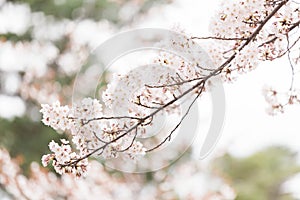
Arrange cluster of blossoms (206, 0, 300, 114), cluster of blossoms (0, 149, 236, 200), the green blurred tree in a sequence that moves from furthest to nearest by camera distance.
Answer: the green blurred tree < cluster of blossoms (0, 149, 236, 200) < cluster of blossoms (206, 0, 300, 114)

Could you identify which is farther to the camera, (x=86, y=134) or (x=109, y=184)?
(x=109, y=184)

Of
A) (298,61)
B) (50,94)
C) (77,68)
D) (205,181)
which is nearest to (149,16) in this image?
(77,68)

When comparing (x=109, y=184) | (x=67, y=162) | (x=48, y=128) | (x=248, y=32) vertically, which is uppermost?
(x=48, y=128)

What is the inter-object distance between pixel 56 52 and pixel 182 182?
1752mm

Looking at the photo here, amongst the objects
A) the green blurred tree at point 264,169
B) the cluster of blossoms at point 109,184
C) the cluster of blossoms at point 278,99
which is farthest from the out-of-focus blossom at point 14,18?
the cluster of blossoms at point 278,99

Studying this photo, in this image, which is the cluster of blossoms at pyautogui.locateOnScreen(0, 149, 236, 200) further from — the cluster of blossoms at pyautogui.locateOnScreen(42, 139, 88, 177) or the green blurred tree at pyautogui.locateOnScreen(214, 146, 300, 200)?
the cluster of blossoms at pyautogui.locateOnScreen(42, 139, 88, 177)

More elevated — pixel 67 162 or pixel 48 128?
pixel 48 128

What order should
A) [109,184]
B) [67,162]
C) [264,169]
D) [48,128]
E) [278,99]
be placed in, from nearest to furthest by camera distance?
[67,162], [278,99], [109,184], [48,128], [264,169]

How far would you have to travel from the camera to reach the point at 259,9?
Answer: 45.3 inches

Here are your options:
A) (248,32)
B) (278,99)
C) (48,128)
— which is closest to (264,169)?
(48,128)

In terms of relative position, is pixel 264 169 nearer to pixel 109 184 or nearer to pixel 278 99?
pixel 109 184

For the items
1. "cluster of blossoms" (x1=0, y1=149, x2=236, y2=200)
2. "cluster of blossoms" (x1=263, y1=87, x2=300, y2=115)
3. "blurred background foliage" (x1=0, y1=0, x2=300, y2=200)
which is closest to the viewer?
"cluster of blossoms" (x1=263, y1=87, x2=300, y2=115)

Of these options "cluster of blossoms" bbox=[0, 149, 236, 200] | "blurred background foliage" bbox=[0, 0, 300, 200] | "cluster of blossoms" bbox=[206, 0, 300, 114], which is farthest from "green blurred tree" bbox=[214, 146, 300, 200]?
"cluster of blossoms" bbox=[206, 0, 300, 114]

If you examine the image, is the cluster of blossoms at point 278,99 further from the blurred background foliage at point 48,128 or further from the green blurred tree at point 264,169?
the green blurred tree at point 264,169
